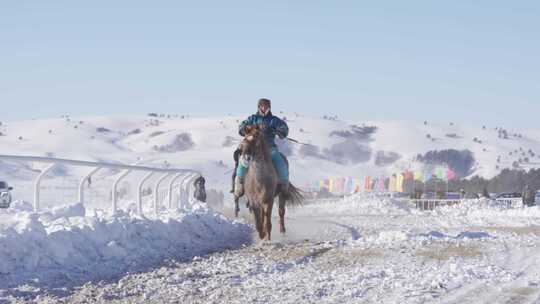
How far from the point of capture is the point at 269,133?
48.3ft

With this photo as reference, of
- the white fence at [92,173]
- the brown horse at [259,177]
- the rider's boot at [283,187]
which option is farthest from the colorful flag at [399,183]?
the brown horse at [259,177]

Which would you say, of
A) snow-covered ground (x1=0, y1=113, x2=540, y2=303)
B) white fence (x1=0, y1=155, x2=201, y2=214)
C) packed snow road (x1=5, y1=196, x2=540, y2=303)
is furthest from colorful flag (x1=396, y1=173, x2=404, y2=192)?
packed snow road (x1=5, y1=196, x2=540, y2=303)

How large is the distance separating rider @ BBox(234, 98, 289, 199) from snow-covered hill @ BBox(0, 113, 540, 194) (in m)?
102

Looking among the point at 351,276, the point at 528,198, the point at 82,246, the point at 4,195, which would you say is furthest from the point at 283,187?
the point at 528,198

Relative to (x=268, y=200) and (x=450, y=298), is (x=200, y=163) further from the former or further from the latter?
(x=450, y=298)

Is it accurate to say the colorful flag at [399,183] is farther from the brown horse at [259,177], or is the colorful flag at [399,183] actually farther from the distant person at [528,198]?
the brown horse at [259,177]

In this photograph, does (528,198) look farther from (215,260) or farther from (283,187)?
(215,260)

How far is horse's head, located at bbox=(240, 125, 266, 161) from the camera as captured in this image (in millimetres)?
13891

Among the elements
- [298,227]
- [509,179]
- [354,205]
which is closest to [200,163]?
[509,179]

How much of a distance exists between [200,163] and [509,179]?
194 ft

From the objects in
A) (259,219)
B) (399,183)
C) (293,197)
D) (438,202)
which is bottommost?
(438,202)

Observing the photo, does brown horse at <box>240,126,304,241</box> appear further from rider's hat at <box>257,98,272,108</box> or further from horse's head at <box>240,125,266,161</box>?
rider's hat at <box>257,98,272,108</box>

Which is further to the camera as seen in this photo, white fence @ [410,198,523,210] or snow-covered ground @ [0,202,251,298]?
white fence @ [410,198,523,210]

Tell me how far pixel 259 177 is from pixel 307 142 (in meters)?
127
